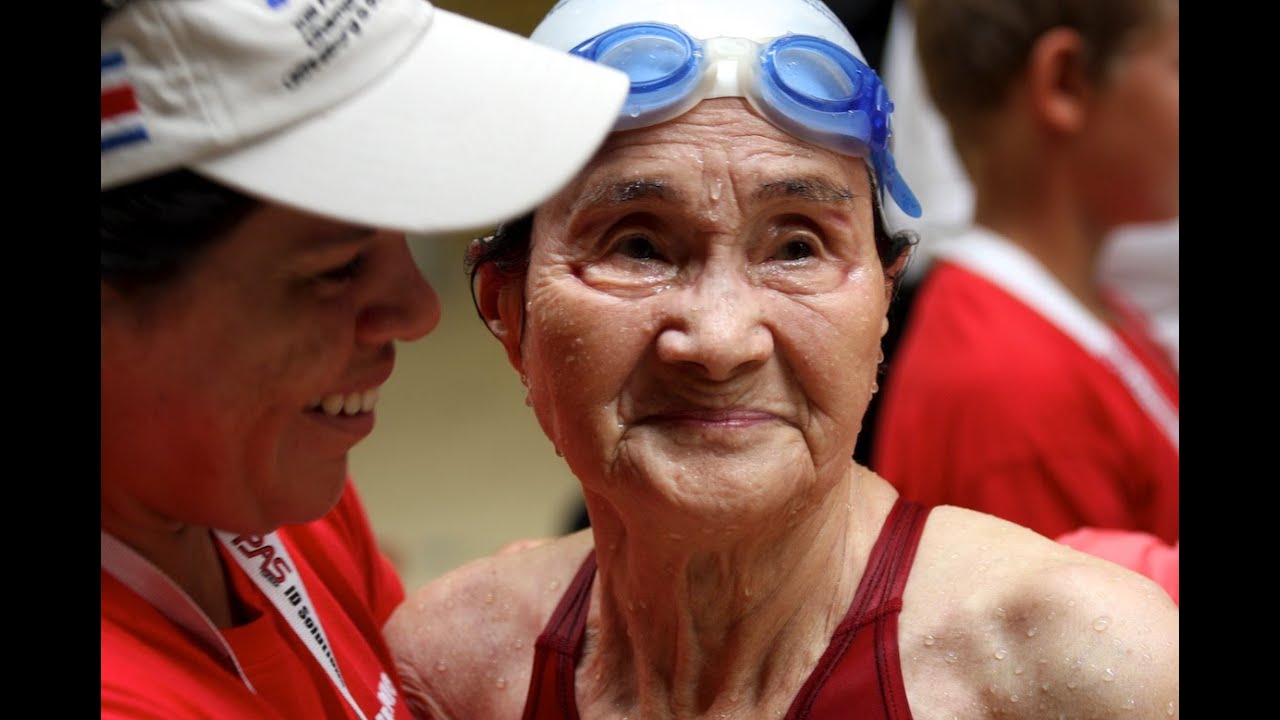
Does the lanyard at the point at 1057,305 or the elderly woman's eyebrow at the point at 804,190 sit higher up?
the elderly woman's eyebrow at the point at 804,190

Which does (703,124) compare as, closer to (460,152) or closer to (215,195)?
(460,152)

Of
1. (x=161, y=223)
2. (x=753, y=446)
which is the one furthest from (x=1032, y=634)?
(x=161, y=223)

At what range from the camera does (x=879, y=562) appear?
6.39ft

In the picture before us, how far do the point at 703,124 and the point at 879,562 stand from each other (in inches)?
26.0

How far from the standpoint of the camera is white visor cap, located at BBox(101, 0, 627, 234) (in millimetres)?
1374

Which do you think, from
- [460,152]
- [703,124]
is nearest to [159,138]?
[460,152]

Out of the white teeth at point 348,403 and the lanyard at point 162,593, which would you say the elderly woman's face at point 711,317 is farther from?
the lanyard at point 162,593

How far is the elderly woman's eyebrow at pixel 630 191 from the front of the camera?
70.1 inches

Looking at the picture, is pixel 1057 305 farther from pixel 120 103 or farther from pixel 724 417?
pixel 120 103

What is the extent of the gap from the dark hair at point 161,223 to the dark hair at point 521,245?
0.57m

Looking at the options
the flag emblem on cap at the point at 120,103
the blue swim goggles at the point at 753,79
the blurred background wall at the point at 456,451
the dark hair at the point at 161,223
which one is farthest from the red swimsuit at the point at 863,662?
the blurred background wall at the point at 456,451

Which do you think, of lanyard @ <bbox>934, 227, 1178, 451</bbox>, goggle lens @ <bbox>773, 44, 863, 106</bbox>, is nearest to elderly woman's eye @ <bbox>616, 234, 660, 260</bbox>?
goggle lens @ <bbox>773, 44, 863, 106</bbox>

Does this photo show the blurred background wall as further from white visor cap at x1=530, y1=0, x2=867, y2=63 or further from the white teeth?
the white teeth

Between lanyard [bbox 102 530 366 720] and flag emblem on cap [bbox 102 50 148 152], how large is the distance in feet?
1.65
